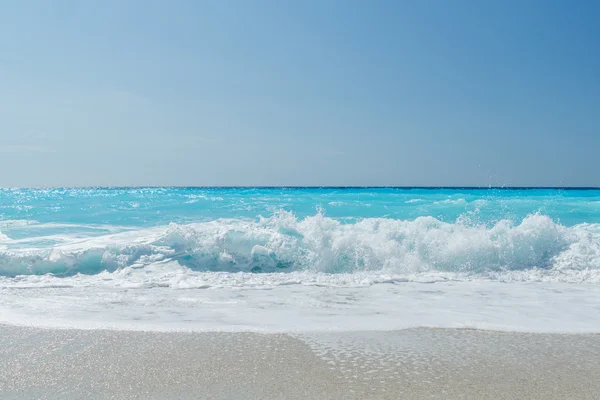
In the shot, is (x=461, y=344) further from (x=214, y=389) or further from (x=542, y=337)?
(x=214, y=389)

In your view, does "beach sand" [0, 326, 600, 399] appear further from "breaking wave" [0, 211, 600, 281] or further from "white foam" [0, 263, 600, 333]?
"breaking wave" [0, 211, 600, 281]

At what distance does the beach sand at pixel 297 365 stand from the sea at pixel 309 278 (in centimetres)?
36

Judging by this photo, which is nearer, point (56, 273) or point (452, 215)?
point (56, 273)

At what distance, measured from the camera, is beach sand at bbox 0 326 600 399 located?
277 cm

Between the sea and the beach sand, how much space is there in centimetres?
36

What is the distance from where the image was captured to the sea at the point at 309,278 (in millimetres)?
4590

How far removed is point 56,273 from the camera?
793 centimetres

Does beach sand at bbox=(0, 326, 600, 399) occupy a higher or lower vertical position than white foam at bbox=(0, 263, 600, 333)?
higher

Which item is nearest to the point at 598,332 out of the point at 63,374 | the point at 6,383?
the point at 63,374

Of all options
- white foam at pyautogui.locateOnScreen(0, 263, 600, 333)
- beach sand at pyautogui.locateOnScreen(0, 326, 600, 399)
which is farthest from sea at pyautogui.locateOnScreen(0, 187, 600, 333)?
beach sand at pyautogui.locateOnScreen(0, 326, 600, 399)

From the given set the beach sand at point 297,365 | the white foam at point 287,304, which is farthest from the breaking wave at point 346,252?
the beach sand at point 297,365

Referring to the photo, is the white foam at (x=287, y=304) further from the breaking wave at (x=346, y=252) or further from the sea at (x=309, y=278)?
the breaking wave at (x=346, y=252)

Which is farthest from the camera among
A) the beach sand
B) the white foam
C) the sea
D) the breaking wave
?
the breaking wave

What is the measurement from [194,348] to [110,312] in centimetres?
172
